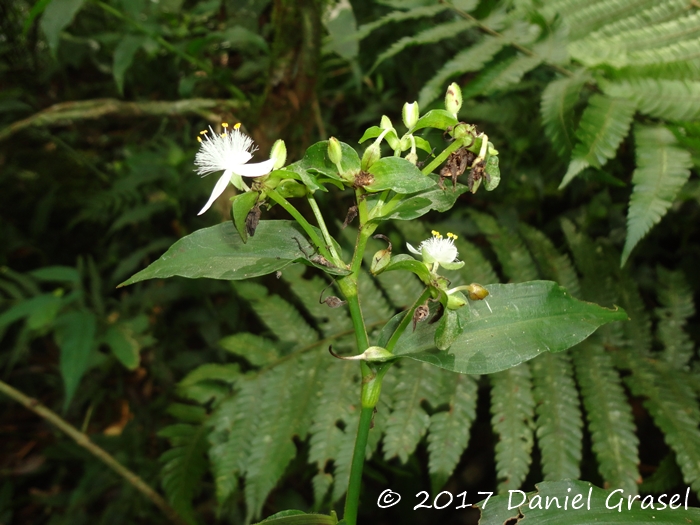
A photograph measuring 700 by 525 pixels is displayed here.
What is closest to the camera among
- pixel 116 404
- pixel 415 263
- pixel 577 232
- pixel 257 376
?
pixel 415 263

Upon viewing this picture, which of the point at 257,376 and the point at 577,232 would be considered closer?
the point at 257,376

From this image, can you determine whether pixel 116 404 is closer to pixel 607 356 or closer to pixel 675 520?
pixel 607 356

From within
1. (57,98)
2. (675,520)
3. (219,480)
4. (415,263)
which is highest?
(57,98)

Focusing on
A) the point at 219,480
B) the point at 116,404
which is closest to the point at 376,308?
the point at 219,480

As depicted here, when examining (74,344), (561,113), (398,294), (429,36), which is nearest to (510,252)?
(398,294)

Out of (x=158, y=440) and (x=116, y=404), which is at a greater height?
(x=116, y=404)

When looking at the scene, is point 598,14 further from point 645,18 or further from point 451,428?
point 451,428

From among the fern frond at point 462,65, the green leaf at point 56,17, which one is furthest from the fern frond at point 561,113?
the green leaf at point 56,17
